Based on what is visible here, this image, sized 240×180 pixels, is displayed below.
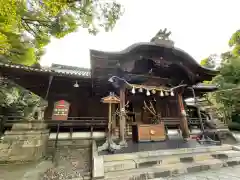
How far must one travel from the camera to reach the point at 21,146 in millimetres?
4352

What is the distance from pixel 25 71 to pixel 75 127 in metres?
3.73

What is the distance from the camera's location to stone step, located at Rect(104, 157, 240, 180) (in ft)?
10.9

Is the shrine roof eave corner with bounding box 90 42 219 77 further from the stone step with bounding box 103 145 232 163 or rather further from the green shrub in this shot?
the green shrub

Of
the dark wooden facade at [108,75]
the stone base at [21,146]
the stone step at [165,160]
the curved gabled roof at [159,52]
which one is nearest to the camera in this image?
the stone step at [165,160]

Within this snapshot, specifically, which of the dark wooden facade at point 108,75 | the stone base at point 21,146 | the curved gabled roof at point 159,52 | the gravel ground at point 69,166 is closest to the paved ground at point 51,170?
the gravel ground at point 69,166

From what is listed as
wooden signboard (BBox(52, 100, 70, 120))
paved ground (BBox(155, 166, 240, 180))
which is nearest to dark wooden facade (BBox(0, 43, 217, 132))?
wooden signboard (BBox(52, 100, 70, 120))

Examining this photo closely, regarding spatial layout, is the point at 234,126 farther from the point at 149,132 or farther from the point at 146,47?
the point at 146,47

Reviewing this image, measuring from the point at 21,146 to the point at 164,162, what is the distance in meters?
5.02

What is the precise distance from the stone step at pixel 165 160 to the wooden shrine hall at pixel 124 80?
5.13ft

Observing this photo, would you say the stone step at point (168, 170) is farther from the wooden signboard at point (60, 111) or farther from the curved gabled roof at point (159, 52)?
the curved gabled roof at point (159, 52)

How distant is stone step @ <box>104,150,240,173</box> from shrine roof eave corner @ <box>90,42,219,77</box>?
4161 mm

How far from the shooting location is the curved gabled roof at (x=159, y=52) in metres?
5.51

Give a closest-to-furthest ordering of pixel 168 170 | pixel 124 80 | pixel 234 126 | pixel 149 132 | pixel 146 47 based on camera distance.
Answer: pixel 168 170
pixel 124 80
pixel 146 47
pixel 149 132
pixel 234 126

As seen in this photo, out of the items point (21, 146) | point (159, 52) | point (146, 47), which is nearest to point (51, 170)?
point (21, 146)
